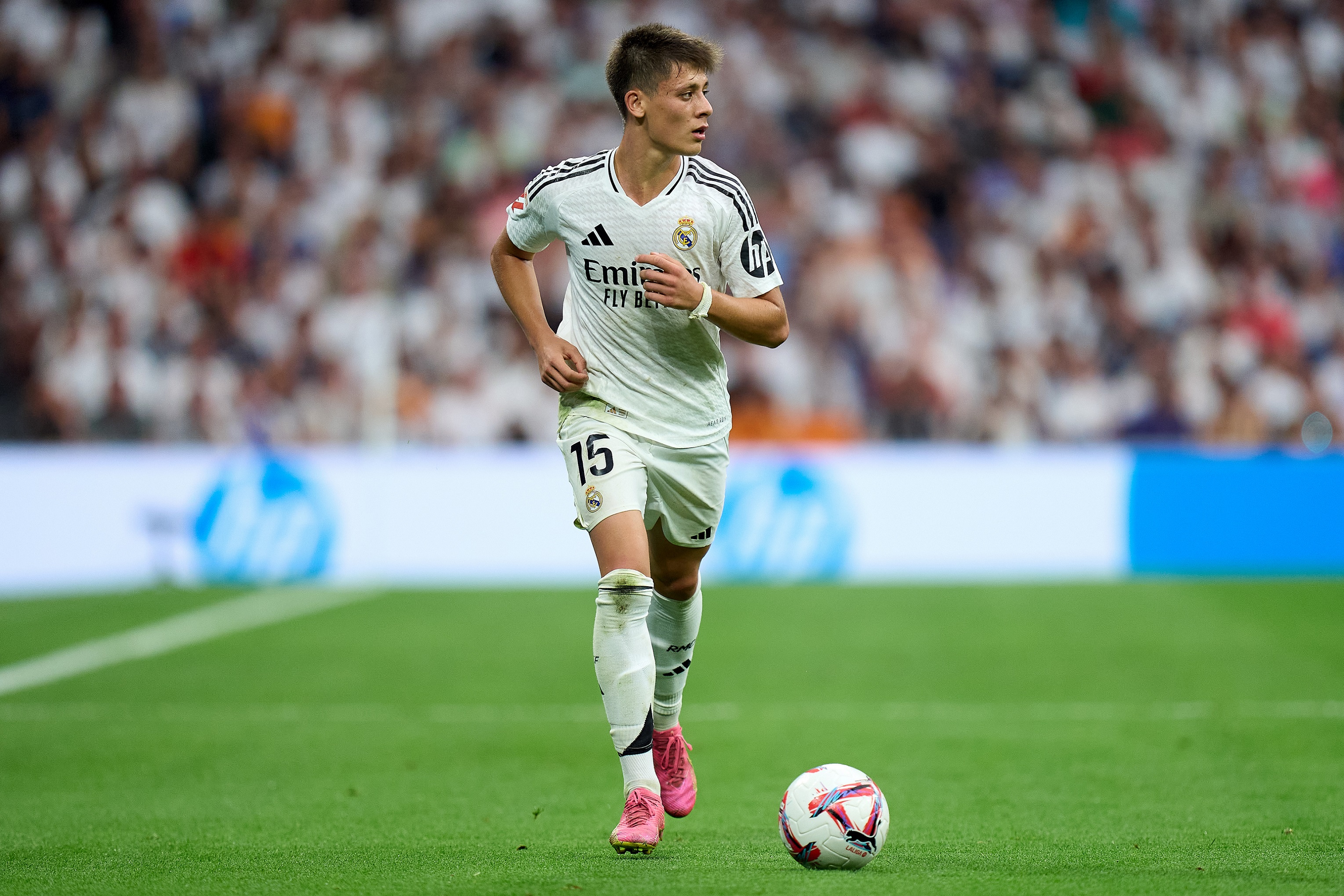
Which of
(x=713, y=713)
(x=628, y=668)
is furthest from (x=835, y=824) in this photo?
(x=713, y=713)

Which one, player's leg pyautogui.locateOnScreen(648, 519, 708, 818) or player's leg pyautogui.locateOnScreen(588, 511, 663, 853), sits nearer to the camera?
player's leg pyautogui.locateOnScreen(588, 511, 663, 853)

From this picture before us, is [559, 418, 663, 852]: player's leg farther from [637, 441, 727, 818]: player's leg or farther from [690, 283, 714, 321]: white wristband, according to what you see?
[690, 283, 714, 321]: white wristband

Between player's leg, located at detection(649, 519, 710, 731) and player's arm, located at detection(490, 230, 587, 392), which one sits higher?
player's arm, located at detection(490, 230, 587, 392)

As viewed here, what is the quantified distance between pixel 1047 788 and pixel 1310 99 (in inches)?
573

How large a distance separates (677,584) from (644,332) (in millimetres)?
884

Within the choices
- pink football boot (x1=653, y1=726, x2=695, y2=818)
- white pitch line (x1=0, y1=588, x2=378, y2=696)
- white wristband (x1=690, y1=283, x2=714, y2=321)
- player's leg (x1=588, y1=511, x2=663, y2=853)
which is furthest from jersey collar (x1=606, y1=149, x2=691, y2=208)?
white pitch line (x1=0, y1=588, x2=378, y2=696)

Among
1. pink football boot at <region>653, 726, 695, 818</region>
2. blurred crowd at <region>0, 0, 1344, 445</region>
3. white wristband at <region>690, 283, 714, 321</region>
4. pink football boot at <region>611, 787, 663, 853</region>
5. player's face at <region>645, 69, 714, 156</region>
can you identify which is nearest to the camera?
pink football boot at <region>611, 787, 663, 853</region>

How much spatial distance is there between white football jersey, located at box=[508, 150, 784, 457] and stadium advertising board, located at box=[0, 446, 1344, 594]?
863cm

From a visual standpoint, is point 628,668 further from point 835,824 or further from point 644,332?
point 644,332

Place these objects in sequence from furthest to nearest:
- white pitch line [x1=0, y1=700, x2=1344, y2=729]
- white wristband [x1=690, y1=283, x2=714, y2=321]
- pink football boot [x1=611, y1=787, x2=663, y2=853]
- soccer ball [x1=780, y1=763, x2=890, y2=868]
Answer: white pitch line [x1=0, y1=700, x2=1344, y2=729] < white wristband [x1=690, y1=283, x2=714, y2=321] < pink football boot [x1=611, y1=787, x2=663, y2=853] < soccer ball [x1=780, y1=763, x2=890, y2=868]

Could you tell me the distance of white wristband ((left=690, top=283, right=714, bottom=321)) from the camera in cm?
475

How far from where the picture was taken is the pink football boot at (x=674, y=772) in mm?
5242

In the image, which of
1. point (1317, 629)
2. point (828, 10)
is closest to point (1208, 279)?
point (828, 10)

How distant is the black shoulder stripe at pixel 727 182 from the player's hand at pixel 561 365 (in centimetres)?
67
